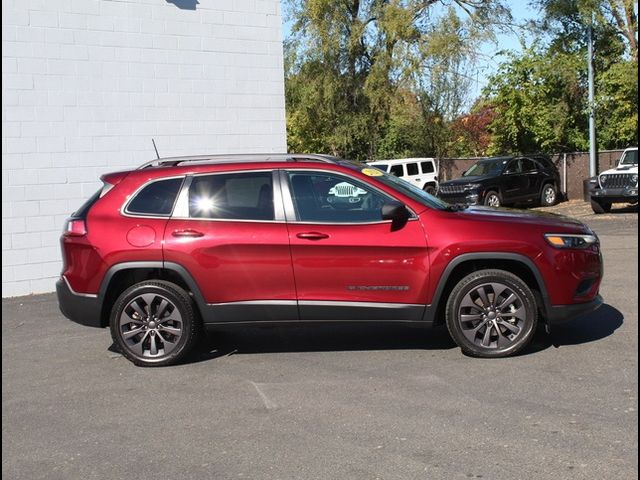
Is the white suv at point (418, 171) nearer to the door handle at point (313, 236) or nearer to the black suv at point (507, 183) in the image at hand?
the black suv at point (507, 183)

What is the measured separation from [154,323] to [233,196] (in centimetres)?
126

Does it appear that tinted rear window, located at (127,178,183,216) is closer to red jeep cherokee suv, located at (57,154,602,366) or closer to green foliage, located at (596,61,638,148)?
red jeep cherokee suv, located at (57,154,602,366)

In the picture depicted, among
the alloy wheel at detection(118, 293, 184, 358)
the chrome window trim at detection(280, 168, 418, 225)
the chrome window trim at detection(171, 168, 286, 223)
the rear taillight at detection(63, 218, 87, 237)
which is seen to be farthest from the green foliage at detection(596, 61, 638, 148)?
the rear taillight at detection(63, 218, 87, 237)

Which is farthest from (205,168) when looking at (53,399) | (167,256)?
(53,399)

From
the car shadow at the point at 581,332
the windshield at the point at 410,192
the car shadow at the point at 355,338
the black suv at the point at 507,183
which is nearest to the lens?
the windshield at the point at 410,192

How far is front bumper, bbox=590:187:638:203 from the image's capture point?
1869 cm

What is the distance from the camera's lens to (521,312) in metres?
5.95

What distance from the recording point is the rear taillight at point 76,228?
6.29 m

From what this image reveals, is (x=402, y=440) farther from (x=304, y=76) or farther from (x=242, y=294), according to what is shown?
(x=304, y=76)

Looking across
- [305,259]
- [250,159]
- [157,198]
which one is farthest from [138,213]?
[305,259]

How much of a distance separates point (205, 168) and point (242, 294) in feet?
3.78

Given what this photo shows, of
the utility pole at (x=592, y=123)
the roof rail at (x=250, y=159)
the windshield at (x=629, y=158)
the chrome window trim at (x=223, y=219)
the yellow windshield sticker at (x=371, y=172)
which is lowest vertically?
the chrome window trim at (x=223, y=219)

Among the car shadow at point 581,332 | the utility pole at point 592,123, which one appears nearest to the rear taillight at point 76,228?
the car shadow at point 581,332

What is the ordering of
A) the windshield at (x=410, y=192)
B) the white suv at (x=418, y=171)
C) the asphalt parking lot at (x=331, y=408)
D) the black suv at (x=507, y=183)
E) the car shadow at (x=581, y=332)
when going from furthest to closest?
the white suv at (x=418, y=171), the black suv at (x=507, y=183), the car shadow at (x=581, y=332), the windshield at (x=410, y=192), the asphalt parking lot at (x=331, y=408)
